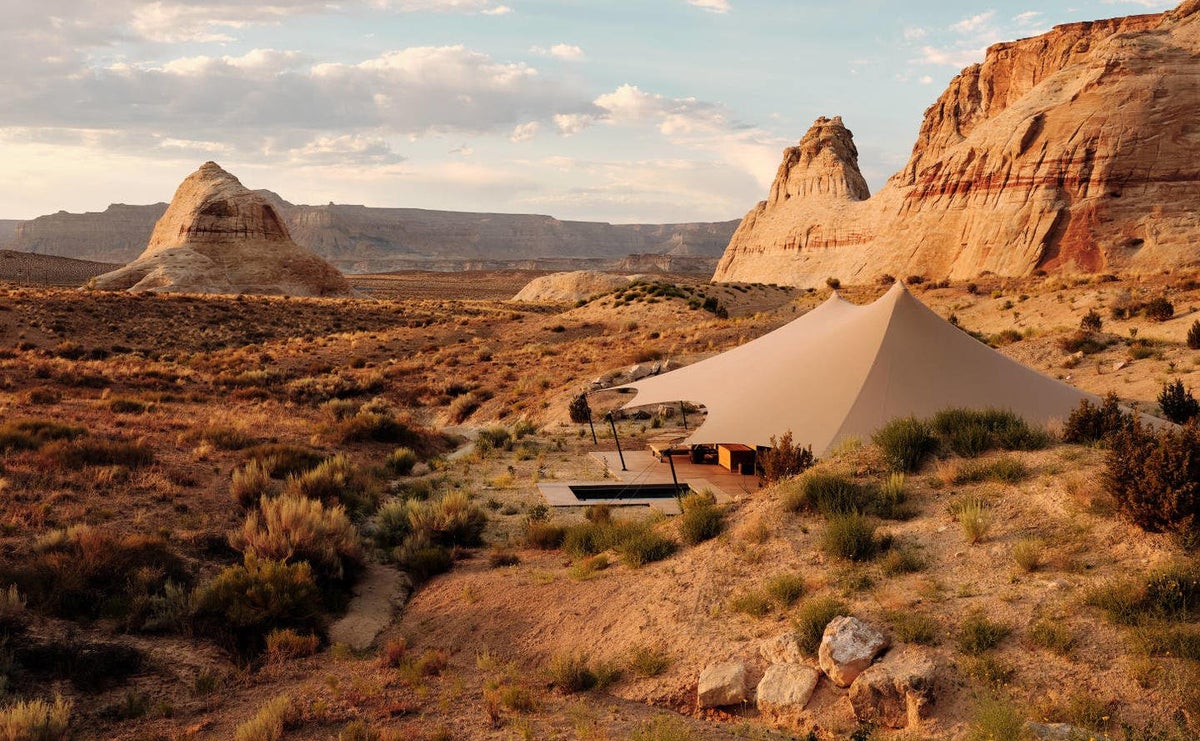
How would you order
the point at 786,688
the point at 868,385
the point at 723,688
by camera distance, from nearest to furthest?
the point at 786,688 < the point at 723,688 < the point at 868,385

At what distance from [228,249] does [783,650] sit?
8474 cm

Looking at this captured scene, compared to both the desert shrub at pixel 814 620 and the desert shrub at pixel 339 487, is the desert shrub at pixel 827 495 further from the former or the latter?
A: the desert shrub at pixel 339 487

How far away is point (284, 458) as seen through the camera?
14.1 metres

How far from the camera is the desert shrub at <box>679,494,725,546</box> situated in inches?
372

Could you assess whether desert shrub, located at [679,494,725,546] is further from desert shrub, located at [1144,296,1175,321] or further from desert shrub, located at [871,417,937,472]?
desert shrub, located at [1144,296,1175,321]

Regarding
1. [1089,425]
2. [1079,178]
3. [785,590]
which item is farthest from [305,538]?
[1079,178]

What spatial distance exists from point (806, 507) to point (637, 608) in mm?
2266

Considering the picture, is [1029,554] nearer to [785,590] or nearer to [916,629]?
[916,629]

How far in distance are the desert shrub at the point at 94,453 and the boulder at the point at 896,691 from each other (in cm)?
1160

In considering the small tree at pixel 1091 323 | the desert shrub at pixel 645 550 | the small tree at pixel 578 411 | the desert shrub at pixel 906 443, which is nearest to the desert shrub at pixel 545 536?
the desert shrub at pixel 645 550

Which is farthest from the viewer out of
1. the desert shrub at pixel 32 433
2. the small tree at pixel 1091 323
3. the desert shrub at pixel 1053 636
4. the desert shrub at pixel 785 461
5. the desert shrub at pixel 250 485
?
the small tree at pixel 1091 323

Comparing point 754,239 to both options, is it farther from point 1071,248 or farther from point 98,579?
point 98,579

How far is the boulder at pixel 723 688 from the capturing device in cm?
658

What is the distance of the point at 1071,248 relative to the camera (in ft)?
146
